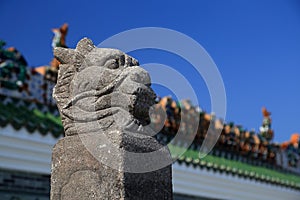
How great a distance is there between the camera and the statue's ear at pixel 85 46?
3.12 m

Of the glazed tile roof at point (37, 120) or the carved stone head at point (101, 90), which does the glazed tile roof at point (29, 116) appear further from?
the carved stone head at point (101, 90)

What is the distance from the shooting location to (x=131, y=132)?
111 inches

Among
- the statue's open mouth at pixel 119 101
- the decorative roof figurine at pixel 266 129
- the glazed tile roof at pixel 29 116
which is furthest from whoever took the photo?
the decorative roof figurine at pixel 266 129

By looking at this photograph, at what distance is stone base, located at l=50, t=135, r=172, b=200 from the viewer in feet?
8.70

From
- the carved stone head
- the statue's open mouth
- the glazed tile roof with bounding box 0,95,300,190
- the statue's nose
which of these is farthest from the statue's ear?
the glazed tile roof with bounding box 0,95,300,190

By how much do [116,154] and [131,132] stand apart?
0.18m

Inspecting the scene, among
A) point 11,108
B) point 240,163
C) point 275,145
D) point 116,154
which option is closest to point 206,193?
point 240,163

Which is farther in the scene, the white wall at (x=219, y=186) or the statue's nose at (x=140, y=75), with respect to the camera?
the white wall at (x=219, y=186)

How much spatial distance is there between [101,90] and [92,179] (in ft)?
1.68

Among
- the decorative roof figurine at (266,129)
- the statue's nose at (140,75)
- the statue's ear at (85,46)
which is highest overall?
the decorative roof figurine at (266,129)

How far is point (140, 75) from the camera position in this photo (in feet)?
9.62

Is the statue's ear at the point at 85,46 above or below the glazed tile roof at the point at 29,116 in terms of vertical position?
below

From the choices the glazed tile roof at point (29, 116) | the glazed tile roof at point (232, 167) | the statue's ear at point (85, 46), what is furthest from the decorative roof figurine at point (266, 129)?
the statue's ear at point (85, 46)

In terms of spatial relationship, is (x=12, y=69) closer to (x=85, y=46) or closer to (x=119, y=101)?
(x=85, y=46)
